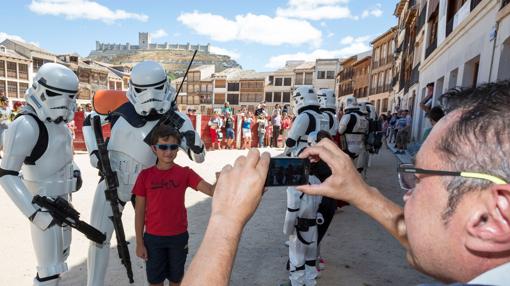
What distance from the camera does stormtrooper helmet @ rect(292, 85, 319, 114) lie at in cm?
357

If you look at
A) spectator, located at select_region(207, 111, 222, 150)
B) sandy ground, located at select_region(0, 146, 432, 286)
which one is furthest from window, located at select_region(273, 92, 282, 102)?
sandy ground, located at select_region(0, 146, 432, 286)

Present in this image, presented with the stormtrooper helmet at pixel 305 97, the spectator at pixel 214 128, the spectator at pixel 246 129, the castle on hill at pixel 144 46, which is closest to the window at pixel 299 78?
the spectator at pixel 246 129

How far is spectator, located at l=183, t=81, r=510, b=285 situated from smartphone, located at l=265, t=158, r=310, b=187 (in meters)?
0.14

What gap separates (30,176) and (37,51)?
43.2 m

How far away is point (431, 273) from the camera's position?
2.60 ft

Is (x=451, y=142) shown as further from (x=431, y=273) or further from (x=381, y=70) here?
(x=381, y=70)

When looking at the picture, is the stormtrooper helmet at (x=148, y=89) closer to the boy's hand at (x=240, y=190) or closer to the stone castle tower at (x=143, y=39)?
the boy's hand at (x=240, y=190)

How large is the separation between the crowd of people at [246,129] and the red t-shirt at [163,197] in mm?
10865

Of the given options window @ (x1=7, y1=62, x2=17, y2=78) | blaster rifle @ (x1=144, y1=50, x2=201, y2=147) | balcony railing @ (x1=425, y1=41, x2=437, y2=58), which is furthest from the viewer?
window @ (x1=7, y1=62, x2=17, y2=78)

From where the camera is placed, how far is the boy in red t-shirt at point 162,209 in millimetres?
2225

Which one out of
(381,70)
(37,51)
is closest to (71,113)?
(381,70)

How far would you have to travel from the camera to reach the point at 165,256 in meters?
2.31

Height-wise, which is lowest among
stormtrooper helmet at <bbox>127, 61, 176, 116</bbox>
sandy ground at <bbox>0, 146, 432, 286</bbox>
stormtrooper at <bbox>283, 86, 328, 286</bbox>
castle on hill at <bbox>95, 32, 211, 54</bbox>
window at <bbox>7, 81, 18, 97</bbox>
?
sandy ground at <bbox>0, 146, 432, 286</bbox>

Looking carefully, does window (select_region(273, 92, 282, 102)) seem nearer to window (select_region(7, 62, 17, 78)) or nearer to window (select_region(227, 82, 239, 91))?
window (select_region(227, 82, 239, 91))
